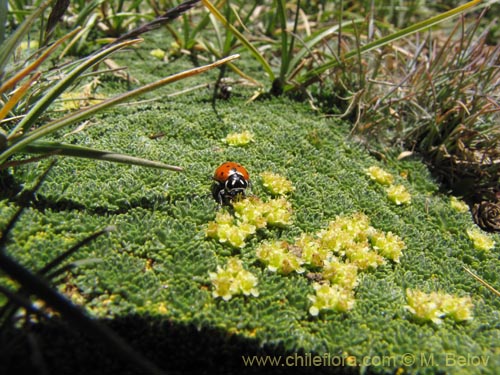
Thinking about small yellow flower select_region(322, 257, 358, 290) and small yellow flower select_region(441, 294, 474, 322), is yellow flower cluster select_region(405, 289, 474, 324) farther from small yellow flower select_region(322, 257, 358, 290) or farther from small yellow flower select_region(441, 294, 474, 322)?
small yellow flower select_region(322, 257, 358, 290)

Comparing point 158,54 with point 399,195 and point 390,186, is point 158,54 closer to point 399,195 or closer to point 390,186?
point 390,186

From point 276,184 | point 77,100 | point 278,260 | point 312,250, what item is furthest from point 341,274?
point 77,100

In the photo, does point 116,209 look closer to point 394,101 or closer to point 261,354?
point 261,354

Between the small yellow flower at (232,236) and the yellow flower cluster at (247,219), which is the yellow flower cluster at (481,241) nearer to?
the yellow flower cluster at (247,219)

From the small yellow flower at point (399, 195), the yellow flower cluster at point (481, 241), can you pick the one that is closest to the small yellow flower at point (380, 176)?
the small yellow flower at point (399, 195)

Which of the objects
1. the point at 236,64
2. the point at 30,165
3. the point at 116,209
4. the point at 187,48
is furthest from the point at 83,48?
the point at 116,209
